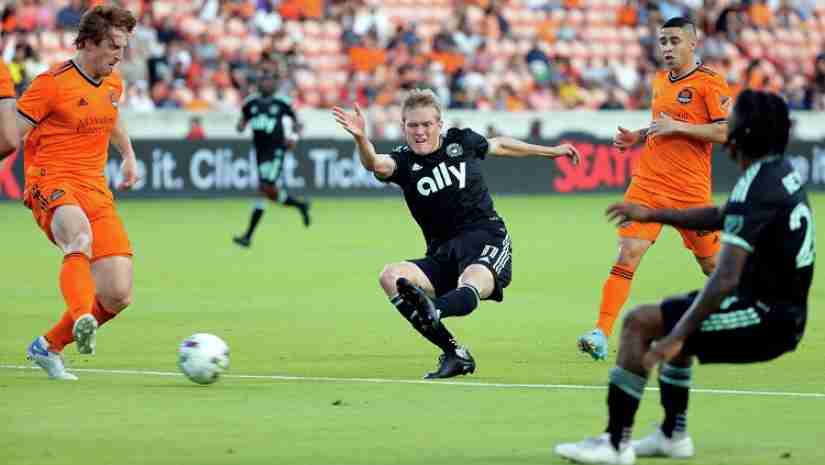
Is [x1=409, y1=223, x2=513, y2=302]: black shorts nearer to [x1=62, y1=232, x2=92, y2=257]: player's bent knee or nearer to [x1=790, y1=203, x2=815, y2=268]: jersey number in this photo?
[x1=62, y1=232, x2=92, y2=257]: player's bent knee

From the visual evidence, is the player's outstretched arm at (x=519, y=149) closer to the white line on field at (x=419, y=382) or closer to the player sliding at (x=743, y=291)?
the white line on field at (x=419, y=382)

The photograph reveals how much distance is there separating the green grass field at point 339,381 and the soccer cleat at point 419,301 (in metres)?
0.40

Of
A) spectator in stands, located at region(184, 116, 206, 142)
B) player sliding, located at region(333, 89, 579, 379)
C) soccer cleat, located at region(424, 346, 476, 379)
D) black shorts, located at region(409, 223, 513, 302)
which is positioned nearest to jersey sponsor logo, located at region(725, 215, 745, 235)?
player sliding, located at region(333, 89, 579, 379)

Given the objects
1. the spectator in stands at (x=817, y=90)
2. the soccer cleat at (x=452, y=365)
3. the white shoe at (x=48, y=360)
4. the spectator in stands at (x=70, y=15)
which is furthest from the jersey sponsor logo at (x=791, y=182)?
the spectator in stands at (x=817, y=90)

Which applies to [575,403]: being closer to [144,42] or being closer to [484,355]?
[484,355]

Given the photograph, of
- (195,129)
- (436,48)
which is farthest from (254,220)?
(436,48)

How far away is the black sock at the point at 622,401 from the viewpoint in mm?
6910

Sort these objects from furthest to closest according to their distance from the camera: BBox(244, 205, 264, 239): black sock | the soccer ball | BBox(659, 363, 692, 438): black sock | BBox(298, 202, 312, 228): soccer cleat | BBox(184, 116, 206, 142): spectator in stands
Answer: BBox(184, 116, 206, 142): spectator in stands < BBox(298, 202, 312, 228): soccer cleat < BBox(244, 205, 264, 239): black sock < the soccer ball < BBox(659, 363, 692, 438): black sock

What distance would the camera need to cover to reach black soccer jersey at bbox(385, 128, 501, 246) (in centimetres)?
1034

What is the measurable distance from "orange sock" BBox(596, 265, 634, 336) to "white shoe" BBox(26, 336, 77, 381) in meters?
3.57

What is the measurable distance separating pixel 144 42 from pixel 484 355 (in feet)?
64.8


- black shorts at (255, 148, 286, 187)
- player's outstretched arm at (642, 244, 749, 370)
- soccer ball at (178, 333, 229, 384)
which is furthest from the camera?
black shorts at (255, 148, 286, 187)

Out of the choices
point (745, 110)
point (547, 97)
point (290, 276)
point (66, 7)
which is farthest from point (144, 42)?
point (745, 110)

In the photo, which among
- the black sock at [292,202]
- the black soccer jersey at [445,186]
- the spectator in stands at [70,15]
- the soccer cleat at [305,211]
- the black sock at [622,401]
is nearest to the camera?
the black sock at [622,401]
